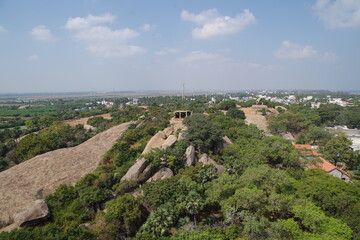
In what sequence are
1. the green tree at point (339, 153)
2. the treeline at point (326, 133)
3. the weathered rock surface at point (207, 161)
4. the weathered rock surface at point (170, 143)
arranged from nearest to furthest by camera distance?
the weathered rock surface at point (207, 161)
the weathered rock surface at point (170, 143)
the green tree at point (339, 153)
the treeline at point (326, 133)

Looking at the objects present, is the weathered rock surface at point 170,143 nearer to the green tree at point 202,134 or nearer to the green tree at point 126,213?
the green tree at point 202,134

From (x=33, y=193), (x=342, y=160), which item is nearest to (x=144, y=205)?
(x=33, y=193)

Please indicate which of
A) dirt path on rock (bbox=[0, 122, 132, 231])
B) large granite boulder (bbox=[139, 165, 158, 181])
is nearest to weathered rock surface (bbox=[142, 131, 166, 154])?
large granite boulder (bbox=[139, 165, 158, 181])

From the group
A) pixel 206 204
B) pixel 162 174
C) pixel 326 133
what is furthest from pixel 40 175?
pixel 326 133

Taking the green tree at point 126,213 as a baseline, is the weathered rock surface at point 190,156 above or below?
above

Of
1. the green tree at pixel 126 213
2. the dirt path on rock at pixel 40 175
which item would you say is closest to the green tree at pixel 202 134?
the green tree at pixel 126 213

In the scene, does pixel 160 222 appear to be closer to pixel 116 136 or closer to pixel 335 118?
pixel 116 136

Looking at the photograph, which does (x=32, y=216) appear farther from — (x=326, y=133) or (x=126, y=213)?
(x=326, y=133)

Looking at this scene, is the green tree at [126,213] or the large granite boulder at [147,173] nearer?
the green tree at [126,213]
